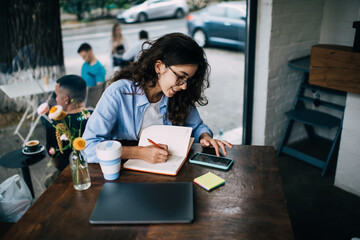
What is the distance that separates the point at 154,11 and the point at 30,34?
1183mm

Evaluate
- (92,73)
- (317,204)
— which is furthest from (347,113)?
(92,73)

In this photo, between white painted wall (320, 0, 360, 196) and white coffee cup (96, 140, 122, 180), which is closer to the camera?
white coffee cup (96, 140, 122, 180)

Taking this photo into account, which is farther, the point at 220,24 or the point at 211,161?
the point at 220,24

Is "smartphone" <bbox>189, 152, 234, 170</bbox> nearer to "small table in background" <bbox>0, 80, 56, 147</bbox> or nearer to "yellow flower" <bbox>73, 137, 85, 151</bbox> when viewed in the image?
"yellow flower" <bbox>73, 137, 85, 151</bbox>

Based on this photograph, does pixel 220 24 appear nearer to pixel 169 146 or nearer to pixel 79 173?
pixel 169 146

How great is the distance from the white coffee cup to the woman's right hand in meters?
0.13

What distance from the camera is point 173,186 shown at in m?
1.19

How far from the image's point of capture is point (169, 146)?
1442 mm

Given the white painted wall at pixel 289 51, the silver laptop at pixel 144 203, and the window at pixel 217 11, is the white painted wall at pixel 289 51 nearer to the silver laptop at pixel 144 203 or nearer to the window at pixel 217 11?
the window at pixel 217 11

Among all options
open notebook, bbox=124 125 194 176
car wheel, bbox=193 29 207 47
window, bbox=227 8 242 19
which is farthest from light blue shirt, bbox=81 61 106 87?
open notebook, bbox=124 125 194 176

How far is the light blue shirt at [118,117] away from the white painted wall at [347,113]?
1.33 metres

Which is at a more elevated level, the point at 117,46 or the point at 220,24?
the point at 220,24

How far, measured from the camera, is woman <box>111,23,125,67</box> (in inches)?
135

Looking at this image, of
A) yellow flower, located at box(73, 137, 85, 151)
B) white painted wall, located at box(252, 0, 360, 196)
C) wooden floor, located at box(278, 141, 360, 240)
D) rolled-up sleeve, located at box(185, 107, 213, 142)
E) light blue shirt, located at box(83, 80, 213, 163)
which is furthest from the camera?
white painted wall, located at box(252, 0, 360, 196)
